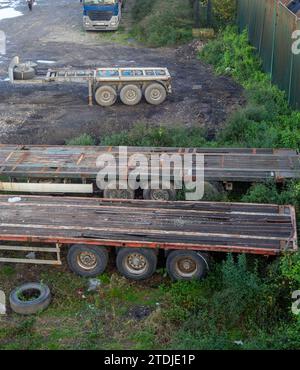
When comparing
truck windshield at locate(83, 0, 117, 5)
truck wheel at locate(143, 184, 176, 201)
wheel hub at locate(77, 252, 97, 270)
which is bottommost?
wheel hub at locate(77, 252, 97, 270)

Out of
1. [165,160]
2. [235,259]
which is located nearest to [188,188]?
[165,160]

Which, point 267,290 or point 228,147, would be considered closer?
point 267,290

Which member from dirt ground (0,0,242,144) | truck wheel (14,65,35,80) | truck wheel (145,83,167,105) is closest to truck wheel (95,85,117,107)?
dirt ground (0,0,242,144)

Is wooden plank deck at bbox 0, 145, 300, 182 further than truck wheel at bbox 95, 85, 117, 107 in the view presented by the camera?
No

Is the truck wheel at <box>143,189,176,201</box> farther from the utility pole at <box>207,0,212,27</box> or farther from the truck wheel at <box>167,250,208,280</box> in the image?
the utility pole at <box>207,0,212,27</box>

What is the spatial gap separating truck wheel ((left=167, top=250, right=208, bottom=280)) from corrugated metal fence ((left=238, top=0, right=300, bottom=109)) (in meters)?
7.34

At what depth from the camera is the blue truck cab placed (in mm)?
26234

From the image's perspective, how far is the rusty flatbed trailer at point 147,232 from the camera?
939 cm

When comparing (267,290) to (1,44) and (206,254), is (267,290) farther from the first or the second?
(1,44)

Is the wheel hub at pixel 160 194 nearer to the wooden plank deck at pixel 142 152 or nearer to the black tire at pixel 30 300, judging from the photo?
the wooden plank deck at pixel 142 152

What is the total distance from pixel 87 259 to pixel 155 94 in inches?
358

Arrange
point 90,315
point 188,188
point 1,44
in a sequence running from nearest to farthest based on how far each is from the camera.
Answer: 1. point 90,315
2. point 188,188
3. point 1,44
